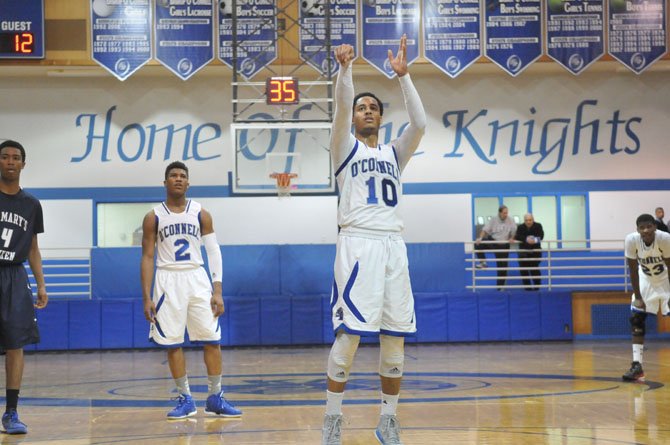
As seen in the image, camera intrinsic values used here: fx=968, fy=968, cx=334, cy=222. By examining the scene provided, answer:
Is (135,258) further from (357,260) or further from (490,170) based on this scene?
(357,260)

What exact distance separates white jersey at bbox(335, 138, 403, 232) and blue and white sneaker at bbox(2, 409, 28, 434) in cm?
309

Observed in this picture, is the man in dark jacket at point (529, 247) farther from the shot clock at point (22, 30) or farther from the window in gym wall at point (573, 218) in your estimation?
the shot clock at point (22, 30)

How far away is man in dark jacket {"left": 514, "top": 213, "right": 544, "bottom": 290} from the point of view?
19.6 metres

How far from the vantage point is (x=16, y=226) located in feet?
25.0

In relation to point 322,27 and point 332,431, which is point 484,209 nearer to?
point 322,27

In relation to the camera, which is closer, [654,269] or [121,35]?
[654,269]

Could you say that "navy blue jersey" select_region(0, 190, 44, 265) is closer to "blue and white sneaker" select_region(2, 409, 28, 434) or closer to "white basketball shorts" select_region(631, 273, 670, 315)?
"blue and white sneaker" select_region(2, 409, 28, 434)

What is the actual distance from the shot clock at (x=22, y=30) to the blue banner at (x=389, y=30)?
6587mm

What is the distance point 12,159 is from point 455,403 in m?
4.35

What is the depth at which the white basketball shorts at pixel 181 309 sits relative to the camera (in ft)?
26.7

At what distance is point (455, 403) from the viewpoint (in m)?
8.73

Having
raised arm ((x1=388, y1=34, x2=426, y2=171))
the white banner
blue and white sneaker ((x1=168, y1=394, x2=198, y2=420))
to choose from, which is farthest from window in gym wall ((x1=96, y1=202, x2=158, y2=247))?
raised arm ((x1=388, y1=34, x2=426, y2=171))

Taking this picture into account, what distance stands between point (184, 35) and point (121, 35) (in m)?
1.27

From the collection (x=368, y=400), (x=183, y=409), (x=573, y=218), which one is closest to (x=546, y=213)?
(x=573, y=218)
